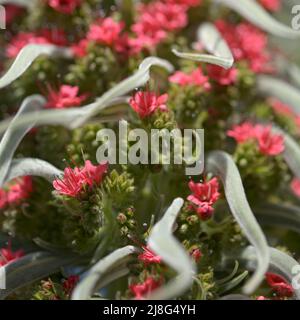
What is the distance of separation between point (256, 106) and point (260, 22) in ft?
0.79

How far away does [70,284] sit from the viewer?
51.3 inches

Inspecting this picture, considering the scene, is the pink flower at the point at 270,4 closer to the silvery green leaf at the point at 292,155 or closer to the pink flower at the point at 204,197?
the silvery green leaf at the point at 292,155

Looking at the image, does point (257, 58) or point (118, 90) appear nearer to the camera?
point (118, 90)

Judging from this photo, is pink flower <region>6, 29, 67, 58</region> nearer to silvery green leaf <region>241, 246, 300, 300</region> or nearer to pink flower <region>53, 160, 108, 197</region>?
pink flower <region>53, 160, 108, 197</region>

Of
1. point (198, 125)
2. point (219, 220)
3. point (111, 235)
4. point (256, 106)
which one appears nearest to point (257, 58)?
point (256, 106)

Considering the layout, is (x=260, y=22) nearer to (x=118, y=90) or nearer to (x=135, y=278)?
(x=118, y=90)

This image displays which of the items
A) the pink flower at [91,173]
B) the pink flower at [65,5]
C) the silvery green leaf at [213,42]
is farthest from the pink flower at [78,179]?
the pink flower at [65,5]

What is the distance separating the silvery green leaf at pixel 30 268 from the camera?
51.4 inches

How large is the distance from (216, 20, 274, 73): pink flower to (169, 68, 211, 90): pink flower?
0.65 ft

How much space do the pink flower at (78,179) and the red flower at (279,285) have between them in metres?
0.36

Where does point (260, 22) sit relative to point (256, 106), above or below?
above

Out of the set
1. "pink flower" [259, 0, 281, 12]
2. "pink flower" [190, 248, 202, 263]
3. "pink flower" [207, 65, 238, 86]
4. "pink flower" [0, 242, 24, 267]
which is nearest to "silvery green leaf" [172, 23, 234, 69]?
"pink flower" [207, 65, 238, 86]

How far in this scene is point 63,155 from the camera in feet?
4.80

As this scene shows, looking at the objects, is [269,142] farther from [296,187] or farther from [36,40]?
[36,40]
